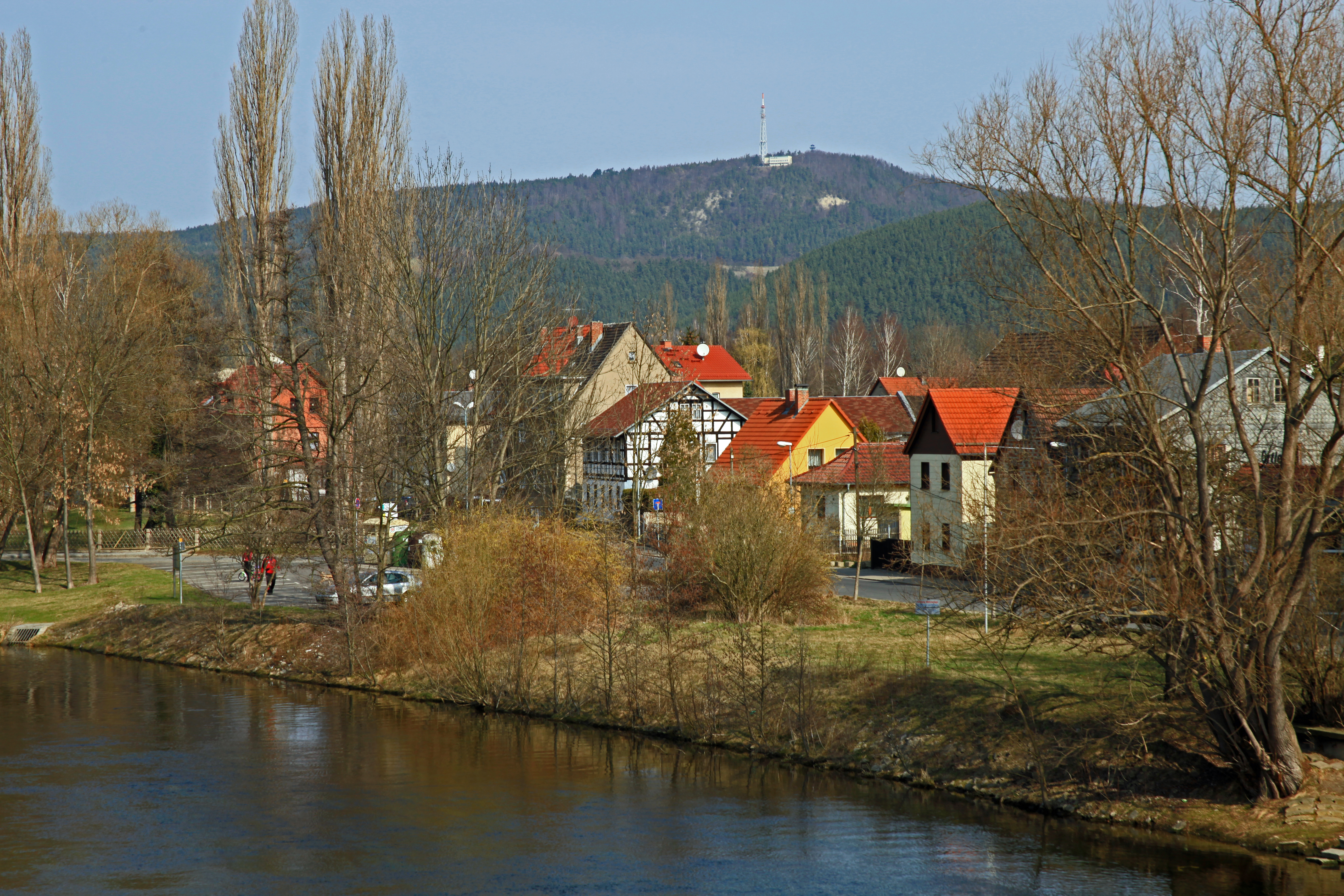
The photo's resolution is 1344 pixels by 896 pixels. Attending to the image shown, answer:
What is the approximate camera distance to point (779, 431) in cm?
5138

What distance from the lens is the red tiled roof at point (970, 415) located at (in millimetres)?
39281

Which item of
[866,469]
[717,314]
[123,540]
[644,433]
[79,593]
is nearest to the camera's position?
[79,593]

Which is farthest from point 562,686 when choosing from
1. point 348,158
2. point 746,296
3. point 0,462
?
point 746,296

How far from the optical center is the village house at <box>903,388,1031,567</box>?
1487 inches

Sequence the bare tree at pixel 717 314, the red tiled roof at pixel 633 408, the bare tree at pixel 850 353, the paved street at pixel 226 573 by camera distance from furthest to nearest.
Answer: the bare tree at pixel 717 314 → the bare tree at pixel 850 353 → the red tiled roof at pixel 633 408 → the paved street at pixel 226 573

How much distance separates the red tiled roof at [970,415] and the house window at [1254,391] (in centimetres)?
1911

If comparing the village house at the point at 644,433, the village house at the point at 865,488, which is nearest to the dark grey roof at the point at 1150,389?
the village house at the point at 865,488

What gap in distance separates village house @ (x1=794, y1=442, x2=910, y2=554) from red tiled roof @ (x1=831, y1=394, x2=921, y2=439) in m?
13.3

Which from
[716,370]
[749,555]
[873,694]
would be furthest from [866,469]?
[716,370]

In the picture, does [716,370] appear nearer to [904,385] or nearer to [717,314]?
[904,385]

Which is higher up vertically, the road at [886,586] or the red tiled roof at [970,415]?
the red tiled roof at [970,415]

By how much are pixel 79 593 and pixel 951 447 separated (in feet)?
91.1

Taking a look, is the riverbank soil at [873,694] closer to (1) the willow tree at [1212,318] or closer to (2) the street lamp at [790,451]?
(1) the willow tree at [1212,318]

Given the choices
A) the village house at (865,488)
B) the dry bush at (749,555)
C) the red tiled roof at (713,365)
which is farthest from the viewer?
the red tiled roof at (713,365)
